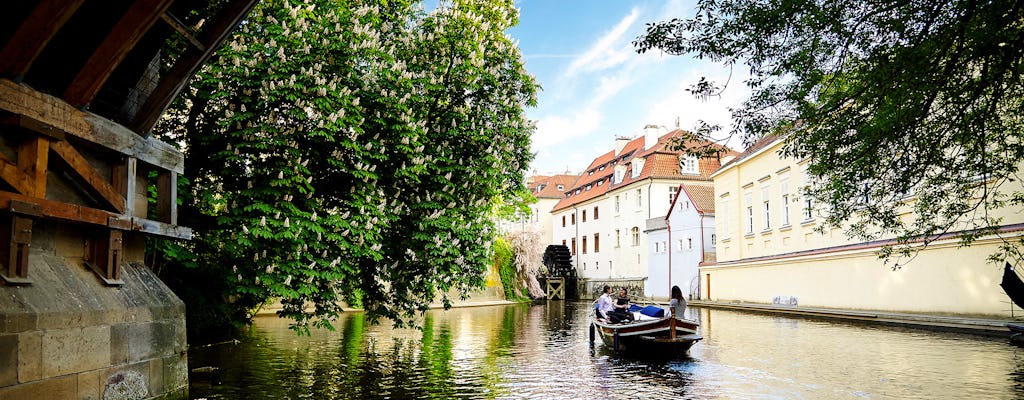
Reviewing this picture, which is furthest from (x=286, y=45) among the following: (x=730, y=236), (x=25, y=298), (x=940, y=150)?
(x=730, y=236)

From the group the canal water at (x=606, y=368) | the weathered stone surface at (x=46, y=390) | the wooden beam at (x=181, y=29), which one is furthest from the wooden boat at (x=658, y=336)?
the weathered stone surface at (x=46, y=390)

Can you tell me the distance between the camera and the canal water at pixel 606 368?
11.8m

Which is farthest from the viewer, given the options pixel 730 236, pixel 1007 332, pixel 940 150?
pixel 730 236

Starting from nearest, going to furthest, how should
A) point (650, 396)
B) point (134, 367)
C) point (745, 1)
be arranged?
1. point (134, 367)
2. point (745, 1)
3. point (650, 396)

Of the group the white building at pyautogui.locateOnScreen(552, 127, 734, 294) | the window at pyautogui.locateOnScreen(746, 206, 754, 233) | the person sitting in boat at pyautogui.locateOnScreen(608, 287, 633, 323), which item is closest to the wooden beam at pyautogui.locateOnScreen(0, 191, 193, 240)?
the person sitting in boat at pyautogui.locateOnScreen(608, 287, 633, 323)

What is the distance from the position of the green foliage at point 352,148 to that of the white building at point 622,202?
31.6 m

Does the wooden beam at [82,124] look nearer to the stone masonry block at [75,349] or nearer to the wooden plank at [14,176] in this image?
the wooden plank at [14,176]

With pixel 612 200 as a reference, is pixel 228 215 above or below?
below

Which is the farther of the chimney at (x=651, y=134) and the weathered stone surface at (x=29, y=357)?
the chimney at (x=651, y=134)

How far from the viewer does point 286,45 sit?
12352mm

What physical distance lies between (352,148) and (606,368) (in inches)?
270

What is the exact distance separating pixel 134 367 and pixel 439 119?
8796mm

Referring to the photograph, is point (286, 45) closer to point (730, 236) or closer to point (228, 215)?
point (228, 215)

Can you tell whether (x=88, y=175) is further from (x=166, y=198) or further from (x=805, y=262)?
(x=805, y=262)
